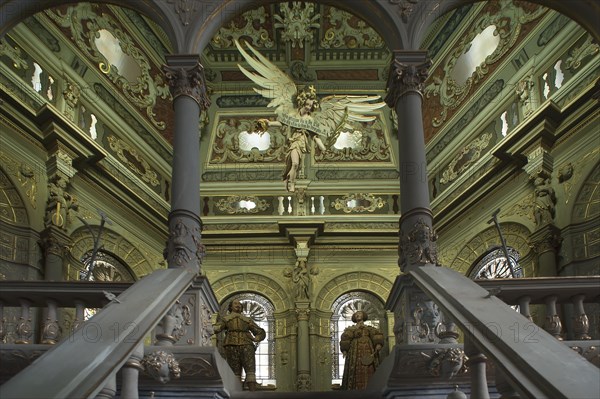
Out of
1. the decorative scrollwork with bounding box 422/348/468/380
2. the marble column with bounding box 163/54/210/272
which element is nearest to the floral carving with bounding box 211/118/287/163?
the marble column with bounding box 163/54/210/272

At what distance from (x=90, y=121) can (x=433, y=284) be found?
1106cm

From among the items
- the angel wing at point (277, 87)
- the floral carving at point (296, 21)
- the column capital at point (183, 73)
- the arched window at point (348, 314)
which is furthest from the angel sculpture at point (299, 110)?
the column capital at point (183, 73)

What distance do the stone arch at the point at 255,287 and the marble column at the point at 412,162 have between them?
9810 millimetres

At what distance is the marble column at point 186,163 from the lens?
8516mm

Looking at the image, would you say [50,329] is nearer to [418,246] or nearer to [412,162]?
[418,246]

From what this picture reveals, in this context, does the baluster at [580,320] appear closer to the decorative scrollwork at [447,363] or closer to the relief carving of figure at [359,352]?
the decorative scrollwork at [447,363]

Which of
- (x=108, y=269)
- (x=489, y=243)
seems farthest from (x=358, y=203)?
(x=108, y=269)

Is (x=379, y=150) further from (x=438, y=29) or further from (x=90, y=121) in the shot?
(x=90, y=121)

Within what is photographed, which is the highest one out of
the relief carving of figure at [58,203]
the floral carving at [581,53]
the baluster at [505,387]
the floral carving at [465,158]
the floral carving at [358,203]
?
the floral carving at [581,53]

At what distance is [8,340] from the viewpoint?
24.7ft

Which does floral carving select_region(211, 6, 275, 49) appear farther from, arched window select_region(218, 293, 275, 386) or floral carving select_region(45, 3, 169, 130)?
arched window select_region(218, 293, 275, 386)

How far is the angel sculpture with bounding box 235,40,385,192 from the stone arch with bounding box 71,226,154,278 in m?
3.57

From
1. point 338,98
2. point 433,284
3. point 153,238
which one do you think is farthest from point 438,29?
point 433,284

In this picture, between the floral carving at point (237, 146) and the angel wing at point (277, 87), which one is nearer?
the angel wing at point (277, 87)
